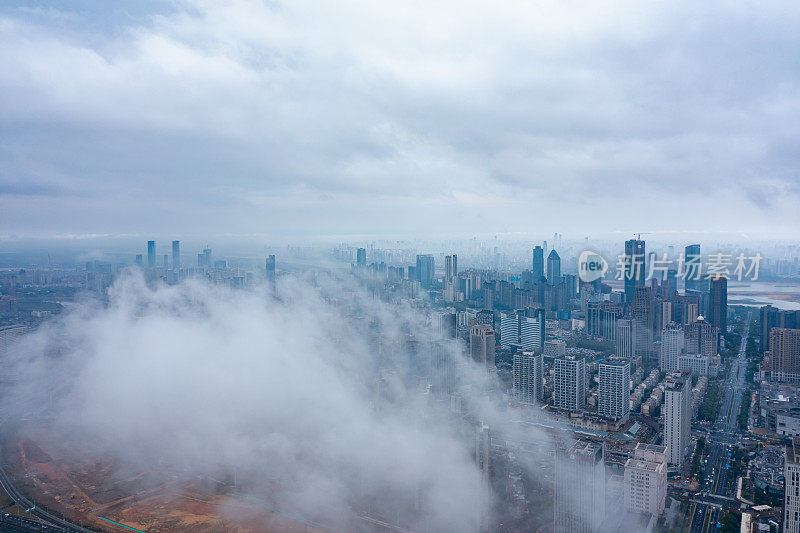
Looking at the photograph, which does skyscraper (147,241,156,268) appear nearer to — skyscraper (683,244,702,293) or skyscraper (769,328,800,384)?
skyscraper (683,244,702,293)

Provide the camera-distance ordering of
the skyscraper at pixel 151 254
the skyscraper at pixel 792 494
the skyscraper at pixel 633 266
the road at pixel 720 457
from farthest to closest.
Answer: the skyscraper at pixel 633 266, the skyscraper at pixel 151 254, the road at pixel 720 457, the skyscraper at pixel 792 494

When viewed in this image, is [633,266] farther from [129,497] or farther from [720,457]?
[129,497]

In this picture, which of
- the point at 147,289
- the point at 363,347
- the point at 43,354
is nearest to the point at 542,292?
the point at 363,347

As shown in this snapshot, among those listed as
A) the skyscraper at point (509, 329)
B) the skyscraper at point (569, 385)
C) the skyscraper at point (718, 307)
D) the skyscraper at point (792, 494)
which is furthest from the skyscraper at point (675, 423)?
the skyscraper at point (718, 307)

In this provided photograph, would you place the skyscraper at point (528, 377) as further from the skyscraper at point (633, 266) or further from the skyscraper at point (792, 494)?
the skyscraper at point (792, 494)

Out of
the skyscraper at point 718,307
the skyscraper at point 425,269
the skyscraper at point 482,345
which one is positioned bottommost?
the skyscraper at point 482,345

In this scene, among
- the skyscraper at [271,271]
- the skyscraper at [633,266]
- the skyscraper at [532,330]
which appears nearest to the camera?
the skyscraper at [271,271]

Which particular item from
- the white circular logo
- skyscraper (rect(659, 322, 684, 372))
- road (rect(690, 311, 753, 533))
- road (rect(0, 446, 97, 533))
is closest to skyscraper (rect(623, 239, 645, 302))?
the white circular logo
